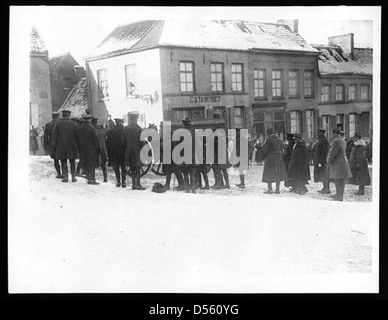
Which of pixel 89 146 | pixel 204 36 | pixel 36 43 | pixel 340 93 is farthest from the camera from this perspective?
pixel 340 93

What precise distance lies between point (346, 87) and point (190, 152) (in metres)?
1.60

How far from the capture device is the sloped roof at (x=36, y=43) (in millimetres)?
3805

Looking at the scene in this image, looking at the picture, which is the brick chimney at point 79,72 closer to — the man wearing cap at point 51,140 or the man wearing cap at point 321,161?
the man wearing cap at point 51,140

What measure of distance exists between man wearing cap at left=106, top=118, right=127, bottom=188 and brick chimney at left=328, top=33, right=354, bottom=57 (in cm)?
211

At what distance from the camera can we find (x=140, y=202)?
395 cm

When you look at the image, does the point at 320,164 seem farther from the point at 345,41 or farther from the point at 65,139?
the point at 65,139

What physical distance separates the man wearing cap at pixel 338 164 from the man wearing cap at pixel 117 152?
6.42 feet

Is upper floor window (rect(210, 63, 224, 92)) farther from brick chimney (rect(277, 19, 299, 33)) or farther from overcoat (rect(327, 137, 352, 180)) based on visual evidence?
overcoat (rect(327, 137, 352, 180))

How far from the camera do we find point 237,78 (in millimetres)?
4055

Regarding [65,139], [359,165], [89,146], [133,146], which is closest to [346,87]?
[359,165]

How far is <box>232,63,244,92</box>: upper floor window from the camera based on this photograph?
4.04 meters
